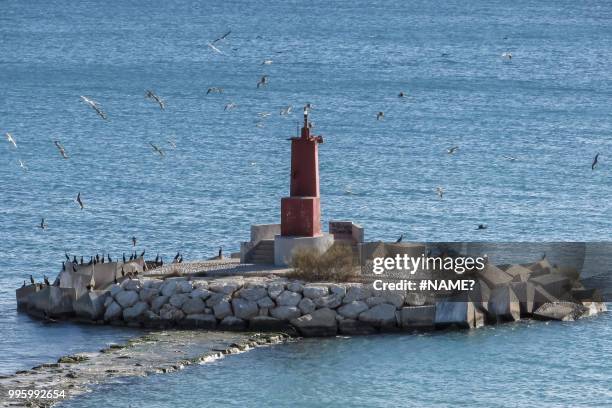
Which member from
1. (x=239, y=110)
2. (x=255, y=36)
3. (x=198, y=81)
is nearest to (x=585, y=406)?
(x=239, y=110)

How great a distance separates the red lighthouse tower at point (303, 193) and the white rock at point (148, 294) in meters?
4.00

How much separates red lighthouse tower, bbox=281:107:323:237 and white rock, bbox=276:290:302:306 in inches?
107

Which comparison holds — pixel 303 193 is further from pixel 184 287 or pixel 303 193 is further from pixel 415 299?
pixel 415 299

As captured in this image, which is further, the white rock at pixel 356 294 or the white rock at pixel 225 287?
the white rock at pixel 225 287

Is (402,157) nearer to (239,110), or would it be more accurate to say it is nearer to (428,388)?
(239,110)

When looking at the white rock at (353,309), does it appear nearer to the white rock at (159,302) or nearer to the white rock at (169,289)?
the white rock at (169,289)

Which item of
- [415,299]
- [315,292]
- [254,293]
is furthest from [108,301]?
[415,299]

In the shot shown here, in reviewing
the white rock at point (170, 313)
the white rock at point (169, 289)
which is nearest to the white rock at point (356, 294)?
the white rock at point (170, 313)

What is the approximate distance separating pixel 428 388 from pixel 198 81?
8330cm

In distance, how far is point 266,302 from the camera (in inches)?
1854

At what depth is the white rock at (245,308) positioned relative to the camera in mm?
47000

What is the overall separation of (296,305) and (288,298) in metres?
0.28

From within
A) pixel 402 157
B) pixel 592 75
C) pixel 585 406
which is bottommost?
pixel 585 406

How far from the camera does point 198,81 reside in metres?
126
